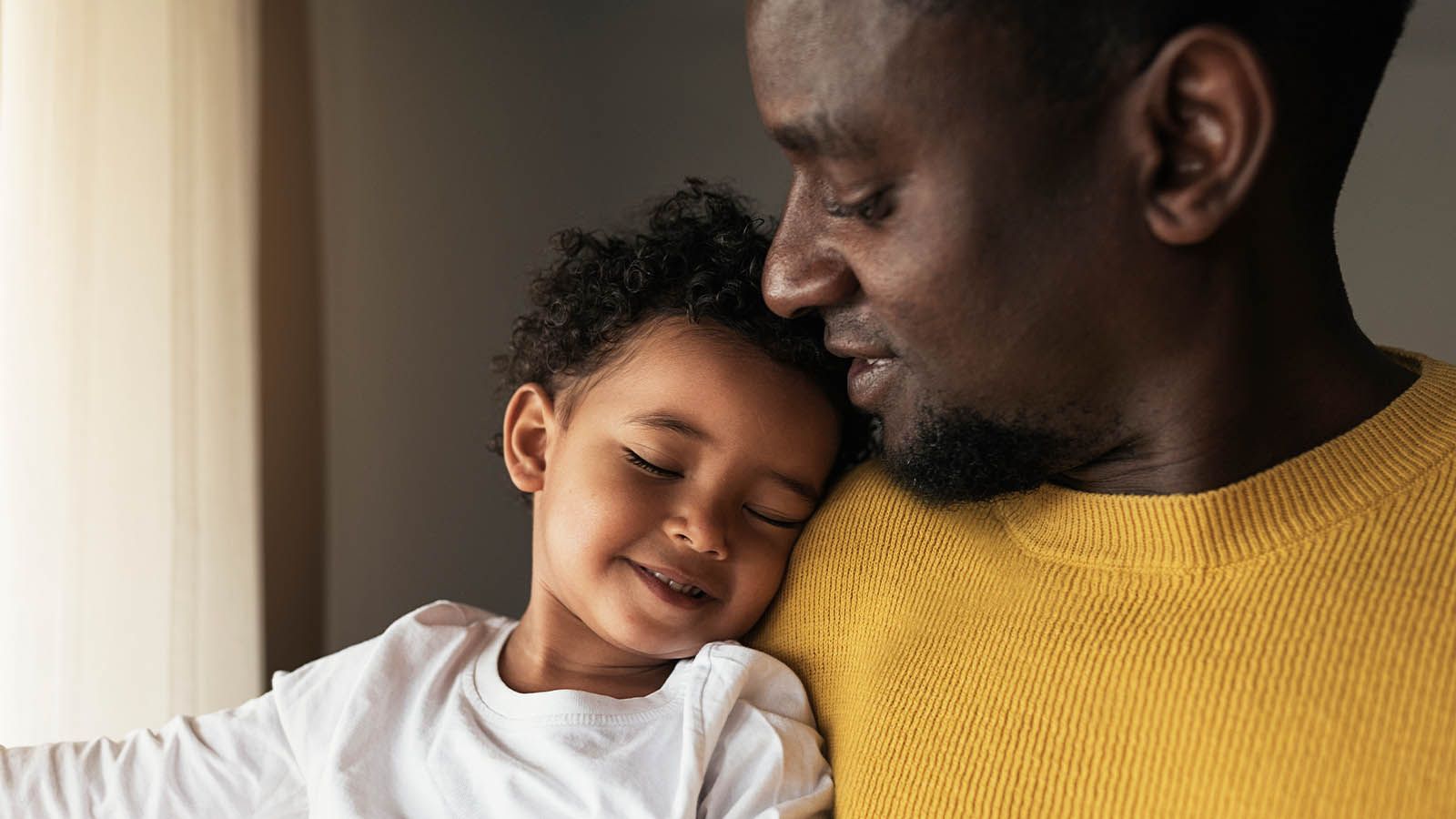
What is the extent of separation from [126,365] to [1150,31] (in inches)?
51.0

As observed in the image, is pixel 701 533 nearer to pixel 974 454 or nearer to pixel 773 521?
pixel 773 521

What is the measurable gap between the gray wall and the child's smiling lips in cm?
106

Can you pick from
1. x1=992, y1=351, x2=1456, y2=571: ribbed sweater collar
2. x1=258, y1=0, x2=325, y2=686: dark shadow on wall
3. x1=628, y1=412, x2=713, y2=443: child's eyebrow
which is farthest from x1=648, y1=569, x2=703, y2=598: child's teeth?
x1=258, y1=0, x2=325, y2=686: dark shadow on wall

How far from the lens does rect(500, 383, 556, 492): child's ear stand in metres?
1.36

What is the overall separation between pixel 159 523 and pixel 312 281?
19.6 inches

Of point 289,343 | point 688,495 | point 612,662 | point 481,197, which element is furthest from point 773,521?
point 481,197

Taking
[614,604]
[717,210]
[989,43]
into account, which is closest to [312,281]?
[717,210]

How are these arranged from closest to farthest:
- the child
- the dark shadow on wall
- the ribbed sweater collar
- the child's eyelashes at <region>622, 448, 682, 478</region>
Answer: the ribbed sweater collar → the child → the child's eyelashes at <region>622, 448, 682, 478</region> → the dark shadow on wall

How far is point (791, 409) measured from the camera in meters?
1.21

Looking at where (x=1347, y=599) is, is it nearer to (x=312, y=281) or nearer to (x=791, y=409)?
(x=791, y=409)

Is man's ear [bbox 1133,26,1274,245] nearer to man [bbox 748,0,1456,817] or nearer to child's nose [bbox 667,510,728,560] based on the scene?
man [bbox 748,0,1456,817]

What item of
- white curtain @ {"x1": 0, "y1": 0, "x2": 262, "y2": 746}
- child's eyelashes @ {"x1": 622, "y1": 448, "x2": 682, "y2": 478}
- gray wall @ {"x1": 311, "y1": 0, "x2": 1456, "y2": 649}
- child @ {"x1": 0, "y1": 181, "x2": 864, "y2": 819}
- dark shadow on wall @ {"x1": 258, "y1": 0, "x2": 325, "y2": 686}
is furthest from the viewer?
gray wall @ {"x1": 311, "y1": 0, "x2": 1456, "y2": 649}

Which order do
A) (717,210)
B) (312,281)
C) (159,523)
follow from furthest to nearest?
(312,281), (159,523), (717,210)

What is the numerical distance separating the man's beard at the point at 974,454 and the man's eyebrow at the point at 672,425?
0.72 feet
